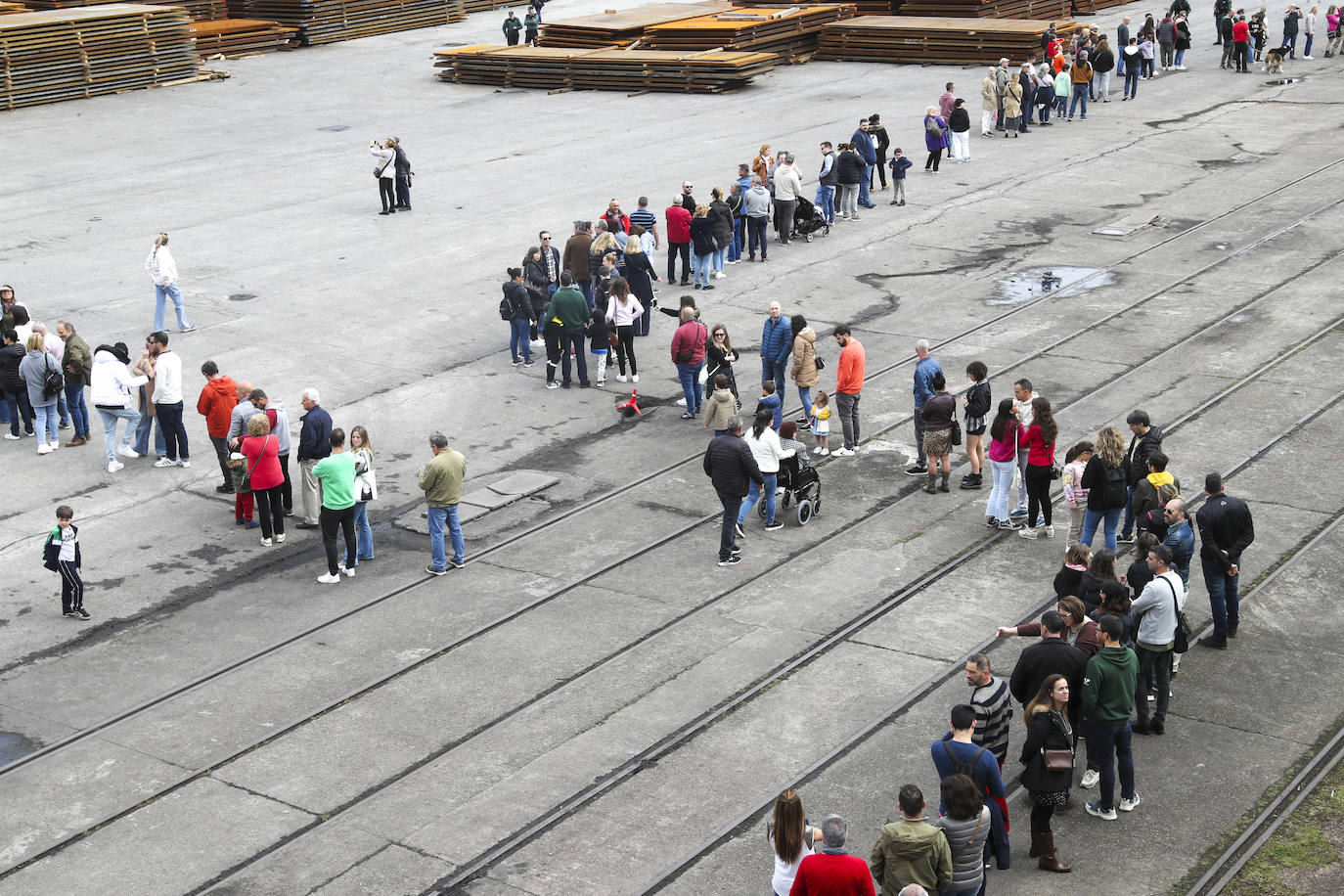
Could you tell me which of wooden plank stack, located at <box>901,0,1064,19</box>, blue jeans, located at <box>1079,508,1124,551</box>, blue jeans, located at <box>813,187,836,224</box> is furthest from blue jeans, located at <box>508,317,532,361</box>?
wooden plank stack, located at <box>901,0,1064,19</box>

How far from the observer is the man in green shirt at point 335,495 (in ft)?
49.5

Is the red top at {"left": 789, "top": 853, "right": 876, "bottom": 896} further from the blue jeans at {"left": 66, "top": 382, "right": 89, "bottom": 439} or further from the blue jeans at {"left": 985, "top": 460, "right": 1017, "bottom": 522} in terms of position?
the blue jeans at {"left": 66, "top": 382, "right": 89, "bottom": 439}

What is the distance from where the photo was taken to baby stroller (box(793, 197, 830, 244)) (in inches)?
1110

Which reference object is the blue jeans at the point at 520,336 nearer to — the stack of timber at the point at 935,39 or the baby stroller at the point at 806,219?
the baby stroller at the point at 806,219

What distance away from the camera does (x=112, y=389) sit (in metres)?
18.3

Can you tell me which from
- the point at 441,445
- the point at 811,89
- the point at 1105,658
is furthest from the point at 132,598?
the point at 811,89

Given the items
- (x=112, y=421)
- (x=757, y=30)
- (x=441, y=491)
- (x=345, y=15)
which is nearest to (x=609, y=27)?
(x=757, y=30)

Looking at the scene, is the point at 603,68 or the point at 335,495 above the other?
the point at 603,68

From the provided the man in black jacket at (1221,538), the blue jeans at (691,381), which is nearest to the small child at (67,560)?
the blue jeans at (691,381)

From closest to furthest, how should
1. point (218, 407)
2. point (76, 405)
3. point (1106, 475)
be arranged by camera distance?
point (1106, 475) → point (218, 407) → point (76, 405)

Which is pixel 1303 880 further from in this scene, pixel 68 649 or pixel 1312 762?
pixel 68 649

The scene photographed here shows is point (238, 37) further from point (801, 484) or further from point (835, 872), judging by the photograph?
point (835, 872)

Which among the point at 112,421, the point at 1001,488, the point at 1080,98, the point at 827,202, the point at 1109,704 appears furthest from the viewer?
the point at 1080,98

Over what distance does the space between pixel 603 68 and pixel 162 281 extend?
23.0 meters
